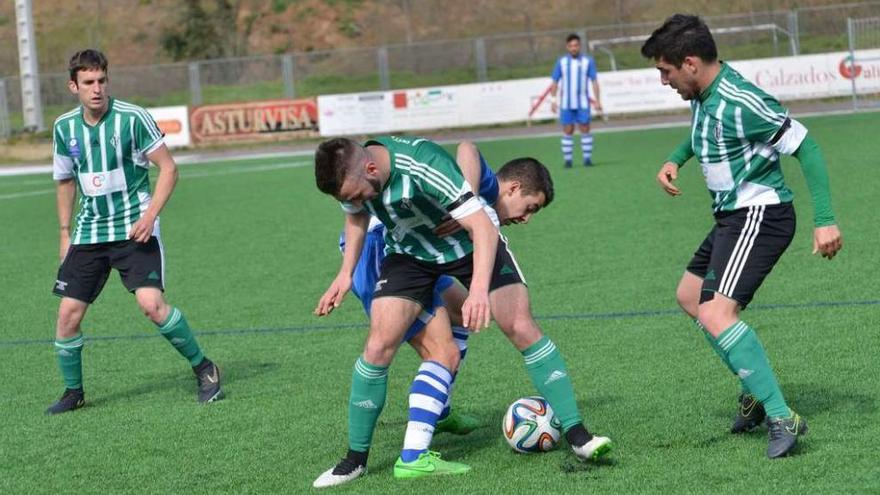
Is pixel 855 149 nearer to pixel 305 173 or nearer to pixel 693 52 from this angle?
pixel 305 173

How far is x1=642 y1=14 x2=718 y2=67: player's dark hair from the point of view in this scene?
17.6ft

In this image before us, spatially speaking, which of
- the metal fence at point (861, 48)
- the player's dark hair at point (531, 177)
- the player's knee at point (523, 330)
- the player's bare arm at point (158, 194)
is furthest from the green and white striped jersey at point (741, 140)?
the metal fence at point (861, 48)

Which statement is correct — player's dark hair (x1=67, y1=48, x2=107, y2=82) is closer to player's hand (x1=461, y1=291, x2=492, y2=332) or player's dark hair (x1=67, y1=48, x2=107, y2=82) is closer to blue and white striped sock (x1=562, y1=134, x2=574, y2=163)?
player's hand (x1=461, y1=291, x2=492, y2=332)

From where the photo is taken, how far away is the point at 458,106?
34.2m

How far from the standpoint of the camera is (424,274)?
5496 millimetres

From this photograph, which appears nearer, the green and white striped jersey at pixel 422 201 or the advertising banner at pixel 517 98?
the green and white striped jersey at pixel 422 201

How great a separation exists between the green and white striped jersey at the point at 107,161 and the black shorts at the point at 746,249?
336 centimetres

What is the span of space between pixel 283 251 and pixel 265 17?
4092cm

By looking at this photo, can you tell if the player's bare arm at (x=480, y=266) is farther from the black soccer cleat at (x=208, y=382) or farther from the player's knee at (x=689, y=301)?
the black soccer cleat at (x=208, y=382)

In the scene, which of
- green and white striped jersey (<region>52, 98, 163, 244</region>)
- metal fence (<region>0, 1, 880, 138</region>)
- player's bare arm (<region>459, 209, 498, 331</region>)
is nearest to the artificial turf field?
player's bare arm (<region>459, 209, 498, 331</region>)

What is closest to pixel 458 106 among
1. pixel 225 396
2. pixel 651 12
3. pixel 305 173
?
pixel 305 173

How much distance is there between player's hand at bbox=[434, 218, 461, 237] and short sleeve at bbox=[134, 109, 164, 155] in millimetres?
2507

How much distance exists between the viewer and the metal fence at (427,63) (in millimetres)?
35500

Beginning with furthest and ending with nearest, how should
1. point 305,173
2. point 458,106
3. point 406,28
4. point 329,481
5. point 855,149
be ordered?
point 406,28
point 458,106
point 305,173
point 855,149
point 329,481
